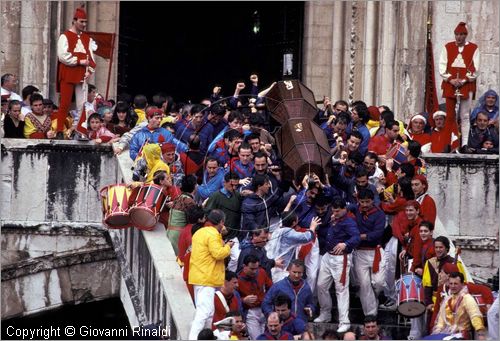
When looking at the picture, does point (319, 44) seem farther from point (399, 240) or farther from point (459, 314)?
point (459, 314)

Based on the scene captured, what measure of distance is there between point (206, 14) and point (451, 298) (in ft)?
58.0

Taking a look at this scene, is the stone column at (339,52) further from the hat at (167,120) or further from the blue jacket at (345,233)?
the blue jacket at (345,233)

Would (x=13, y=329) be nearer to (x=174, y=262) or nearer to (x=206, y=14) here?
(x=174, y=262)

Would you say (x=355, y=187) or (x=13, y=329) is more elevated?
(x=355, y=187)

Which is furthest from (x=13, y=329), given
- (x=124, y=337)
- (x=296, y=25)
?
(x=296, y=25)

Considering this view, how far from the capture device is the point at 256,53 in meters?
42.7

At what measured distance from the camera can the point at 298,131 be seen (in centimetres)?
3062

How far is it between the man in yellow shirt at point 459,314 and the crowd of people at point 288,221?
2 centimetres

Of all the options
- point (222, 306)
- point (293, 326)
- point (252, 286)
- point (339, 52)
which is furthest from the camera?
point (339, 52)

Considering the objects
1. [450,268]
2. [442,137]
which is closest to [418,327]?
[450,268]

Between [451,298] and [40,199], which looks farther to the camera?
[40,199]

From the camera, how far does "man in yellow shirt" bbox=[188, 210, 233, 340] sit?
27391 mm

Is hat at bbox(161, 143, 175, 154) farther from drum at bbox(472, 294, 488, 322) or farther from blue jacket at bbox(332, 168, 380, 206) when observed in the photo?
drum at bbox(472, 294, 488, 322)

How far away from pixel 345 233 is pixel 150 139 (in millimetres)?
3484
